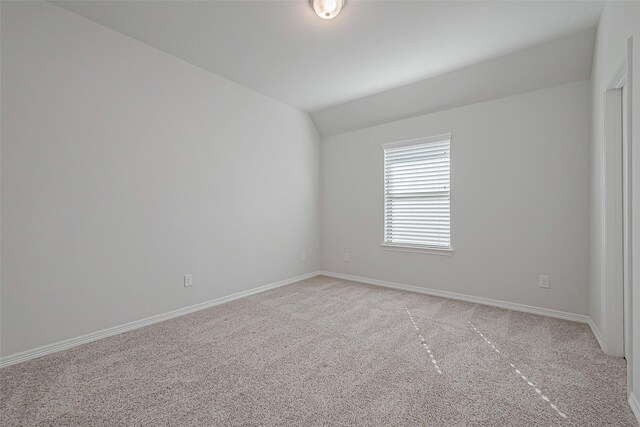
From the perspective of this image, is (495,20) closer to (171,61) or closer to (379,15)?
(379,15)

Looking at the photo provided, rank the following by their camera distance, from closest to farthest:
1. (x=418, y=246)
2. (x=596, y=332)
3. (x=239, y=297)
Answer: (x=596, y=332), (x=239, y=297), (x=418, y=246)

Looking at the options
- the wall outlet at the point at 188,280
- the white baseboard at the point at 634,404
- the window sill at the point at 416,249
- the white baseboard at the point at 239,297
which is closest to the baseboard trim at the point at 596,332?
the white baseboard at the point at 239,297

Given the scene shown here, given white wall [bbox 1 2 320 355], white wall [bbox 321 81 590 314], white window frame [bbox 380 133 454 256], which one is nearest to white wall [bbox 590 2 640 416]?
white wall [bbox 321 81 590 314]

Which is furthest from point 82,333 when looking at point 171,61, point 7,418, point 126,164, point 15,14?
point 171,61

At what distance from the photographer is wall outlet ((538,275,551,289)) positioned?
297 centimetres

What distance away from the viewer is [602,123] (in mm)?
2225

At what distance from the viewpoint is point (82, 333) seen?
7.78 feet

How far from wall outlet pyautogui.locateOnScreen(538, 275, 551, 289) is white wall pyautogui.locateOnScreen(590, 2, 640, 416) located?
0.33 metres

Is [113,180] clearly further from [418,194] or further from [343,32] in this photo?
[418,194]

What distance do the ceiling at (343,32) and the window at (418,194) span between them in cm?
95

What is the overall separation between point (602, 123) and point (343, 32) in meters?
2.17

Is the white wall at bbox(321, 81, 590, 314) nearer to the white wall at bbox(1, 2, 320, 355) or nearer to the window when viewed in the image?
the window

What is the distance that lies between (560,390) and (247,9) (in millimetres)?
3337

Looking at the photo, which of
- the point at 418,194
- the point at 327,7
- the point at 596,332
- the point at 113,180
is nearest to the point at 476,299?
the point at 596,332
